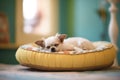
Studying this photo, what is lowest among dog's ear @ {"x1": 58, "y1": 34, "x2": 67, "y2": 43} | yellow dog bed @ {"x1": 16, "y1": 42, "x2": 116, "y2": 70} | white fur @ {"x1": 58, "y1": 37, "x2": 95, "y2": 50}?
yellow dog bed @ {"x1": 16, "y1": 42, "x2": 116, "y2": 70}

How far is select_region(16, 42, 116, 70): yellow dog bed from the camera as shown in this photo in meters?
1.70

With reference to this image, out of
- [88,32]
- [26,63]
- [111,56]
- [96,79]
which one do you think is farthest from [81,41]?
[88,32]

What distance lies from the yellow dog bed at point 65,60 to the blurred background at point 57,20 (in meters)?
1.65

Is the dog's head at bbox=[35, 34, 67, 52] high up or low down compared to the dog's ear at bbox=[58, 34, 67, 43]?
down

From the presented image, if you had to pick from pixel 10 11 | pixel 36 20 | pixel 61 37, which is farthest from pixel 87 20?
pixel 61 37

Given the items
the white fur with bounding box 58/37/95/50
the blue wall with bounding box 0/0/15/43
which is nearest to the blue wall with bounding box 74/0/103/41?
the blue wall with bounding box 0/0/15/43

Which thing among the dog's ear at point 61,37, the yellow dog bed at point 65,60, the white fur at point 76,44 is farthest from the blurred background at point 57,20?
the yellow dog bed at point 65,60

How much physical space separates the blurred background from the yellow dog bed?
1.65 meters

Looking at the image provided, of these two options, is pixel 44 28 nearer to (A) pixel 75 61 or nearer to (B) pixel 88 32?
(B) pixel 88 32

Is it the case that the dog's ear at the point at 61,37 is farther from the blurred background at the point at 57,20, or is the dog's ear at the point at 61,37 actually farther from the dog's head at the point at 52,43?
the blurred background at the point at 57,20

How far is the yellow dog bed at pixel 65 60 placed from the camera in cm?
170

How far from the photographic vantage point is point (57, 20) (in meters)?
4.09

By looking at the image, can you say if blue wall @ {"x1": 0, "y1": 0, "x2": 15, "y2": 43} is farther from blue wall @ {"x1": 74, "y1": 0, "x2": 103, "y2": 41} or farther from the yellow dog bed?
the yellow dog bed

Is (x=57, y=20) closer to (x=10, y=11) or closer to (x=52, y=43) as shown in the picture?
(x=10, y=11)
